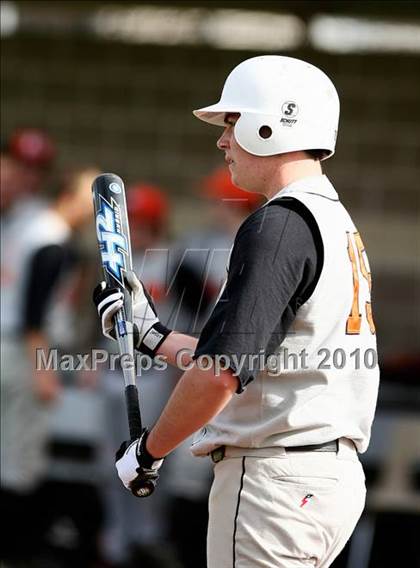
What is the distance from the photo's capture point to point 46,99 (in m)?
9.16

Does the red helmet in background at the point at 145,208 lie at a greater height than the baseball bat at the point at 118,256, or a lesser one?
lesser

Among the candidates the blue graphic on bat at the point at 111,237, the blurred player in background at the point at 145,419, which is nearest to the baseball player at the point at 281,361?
the blue graphic on bat at the point at 111,237

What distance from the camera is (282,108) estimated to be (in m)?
3.41

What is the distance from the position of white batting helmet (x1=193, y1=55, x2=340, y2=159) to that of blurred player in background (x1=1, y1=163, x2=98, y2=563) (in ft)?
10.0

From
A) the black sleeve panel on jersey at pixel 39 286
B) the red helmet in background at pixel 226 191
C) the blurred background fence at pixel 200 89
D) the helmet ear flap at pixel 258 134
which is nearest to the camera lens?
the helmet ear flap at pixel 258 134

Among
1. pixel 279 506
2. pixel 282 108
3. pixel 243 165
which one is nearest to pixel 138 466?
pixel 279 506

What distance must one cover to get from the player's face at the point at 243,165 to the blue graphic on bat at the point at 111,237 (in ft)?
1.49

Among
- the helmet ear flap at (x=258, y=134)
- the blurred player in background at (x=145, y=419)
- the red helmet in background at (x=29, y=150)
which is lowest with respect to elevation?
the blurred player in background at (x=145, y=419)

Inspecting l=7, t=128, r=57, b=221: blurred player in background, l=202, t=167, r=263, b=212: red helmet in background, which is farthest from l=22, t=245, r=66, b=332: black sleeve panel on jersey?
l=202, t=167, r=263, b=212: red helmet in background

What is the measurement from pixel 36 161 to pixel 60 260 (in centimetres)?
64

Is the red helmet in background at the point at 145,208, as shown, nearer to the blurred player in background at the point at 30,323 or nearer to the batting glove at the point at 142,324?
the blurred player in background at the point at 30,323

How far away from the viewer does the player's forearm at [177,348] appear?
363 centimetres

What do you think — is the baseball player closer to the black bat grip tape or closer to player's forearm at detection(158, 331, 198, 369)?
the black bat grip tape

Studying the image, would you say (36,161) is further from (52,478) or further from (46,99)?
(46,99)
